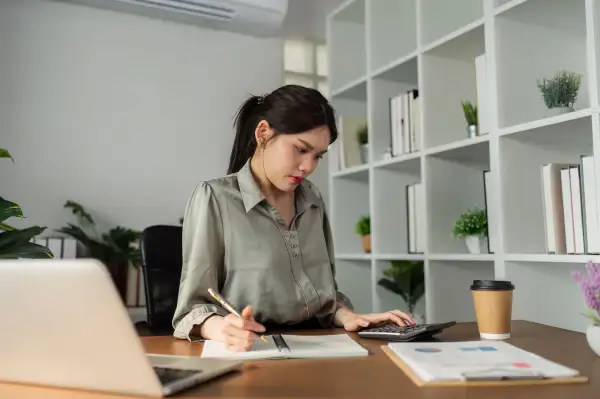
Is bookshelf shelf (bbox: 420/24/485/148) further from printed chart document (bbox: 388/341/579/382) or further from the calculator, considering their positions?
printed chart document (bbox: 388/341/579/382)

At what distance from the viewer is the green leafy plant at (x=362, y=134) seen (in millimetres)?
2645

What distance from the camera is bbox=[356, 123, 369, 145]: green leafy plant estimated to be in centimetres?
264

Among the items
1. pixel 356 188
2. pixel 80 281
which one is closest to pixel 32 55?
pixel 356 188

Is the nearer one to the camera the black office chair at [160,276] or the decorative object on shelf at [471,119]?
the black office chair at [160,276]

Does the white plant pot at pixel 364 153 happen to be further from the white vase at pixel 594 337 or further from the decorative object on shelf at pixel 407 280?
the white vase at pixel 594 337

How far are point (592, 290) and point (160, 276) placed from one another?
3.74ft

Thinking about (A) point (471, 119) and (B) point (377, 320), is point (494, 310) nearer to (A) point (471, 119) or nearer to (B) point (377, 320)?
(B) point (377, 320)

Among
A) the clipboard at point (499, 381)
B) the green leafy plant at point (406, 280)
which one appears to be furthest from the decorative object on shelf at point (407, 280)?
the clipboard at point (499, 381)

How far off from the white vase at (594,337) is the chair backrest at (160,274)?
108cm

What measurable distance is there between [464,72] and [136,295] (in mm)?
1645

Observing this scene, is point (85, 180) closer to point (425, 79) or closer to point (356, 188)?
point (356, 188)

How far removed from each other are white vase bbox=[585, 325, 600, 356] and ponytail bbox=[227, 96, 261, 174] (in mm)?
955

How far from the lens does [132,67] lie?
2650mm

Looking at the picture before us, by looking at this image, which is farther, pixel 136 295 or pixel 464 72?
pixel 136 295
